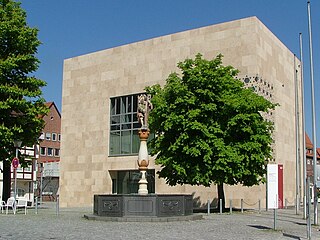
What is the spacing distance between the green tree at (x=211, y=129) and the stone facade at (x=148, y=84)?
29.4ft

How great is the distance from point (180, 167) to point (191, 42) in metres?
16.6

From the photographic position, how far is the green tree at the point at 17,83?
104 feet

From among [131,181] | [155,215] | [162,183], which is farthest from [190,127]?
[131,181]

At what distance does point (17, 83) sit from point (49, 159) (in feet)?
189

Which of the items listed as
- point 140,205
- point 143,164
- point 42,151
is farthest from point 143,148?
point 42,151

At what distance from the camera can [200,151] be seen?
29047mm

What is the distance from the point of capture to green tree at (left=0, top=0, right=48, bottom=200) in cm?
3167

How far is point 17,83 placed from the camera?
1293 inches

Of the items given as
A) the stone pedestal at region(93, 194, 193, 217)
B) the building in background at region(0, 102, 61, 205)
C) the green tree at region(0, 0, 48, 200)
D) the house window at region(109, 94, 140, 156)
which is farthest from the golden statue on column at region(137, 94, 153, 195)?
the building in background at region(0, 102, 61, 205)

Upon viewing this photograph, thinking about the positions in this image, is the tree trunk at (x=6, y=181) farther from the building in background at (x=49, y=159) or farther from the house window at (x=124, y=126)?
the building in background at (x=49, y=159)

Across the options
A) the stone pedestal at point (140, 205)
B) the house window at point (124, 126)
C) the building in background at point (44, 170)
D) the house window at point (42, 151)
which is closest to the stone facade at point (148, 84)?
the house window at point (124, 126)

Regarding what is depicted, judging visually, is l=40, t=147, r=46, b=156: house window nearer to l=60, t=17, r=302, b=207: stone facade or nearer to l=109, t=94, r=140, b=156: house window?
l=60, t=17, r=302, b=207: stone facade

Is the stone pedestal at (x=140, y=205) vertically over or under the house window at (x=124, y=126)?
under

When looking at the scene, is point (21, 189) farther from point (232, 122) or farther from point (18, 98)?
point (232, 122)
